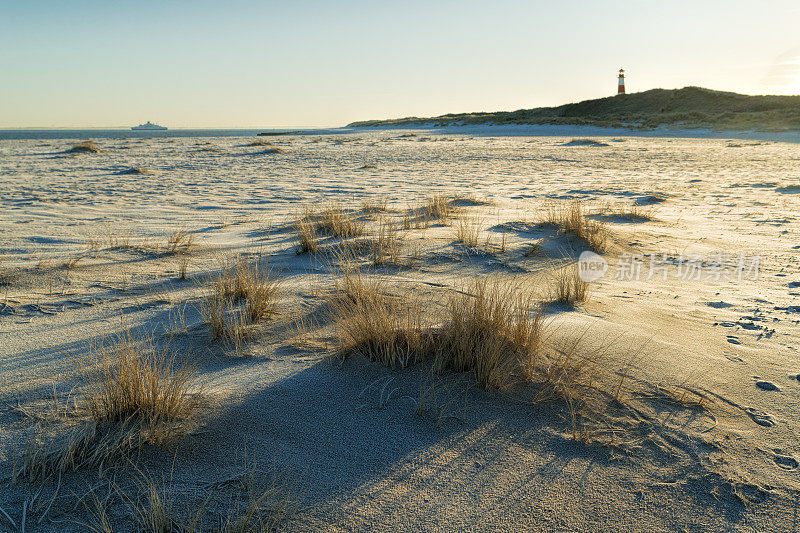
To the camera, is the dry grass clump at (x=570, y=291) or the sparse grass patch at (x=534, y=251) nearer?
the dry grass clump at (x=570, y=291)

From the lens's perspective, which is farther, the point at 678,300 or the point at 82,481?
the point at 678,300

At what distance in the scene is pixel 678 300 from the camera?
361 cm

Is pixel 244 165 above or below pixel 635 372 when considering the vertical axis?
above

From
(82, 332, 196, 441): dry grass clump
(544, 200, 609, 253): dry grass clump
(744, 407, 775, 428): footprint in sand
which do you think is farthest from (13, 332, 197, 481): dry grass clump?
(544, 200, 609, 253): dry grass clump

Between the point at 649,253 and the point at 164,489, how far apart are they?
4.63m

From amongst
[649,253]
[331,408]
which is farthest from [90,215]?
[649,253]

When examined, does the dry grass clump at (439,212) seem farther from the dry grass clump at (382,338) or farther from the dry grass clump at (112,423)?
the dry grass clump at (112,423)

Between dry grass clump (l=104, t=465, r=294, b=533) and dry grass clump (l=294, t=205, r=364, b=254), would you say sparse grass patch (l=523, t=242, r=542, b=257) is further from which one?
dry grass clump (l=104, t=465, r=294, b=533)

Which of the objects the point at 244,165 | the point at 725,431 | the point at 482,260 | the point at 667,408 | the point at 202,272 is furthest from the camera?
the point at 244,165

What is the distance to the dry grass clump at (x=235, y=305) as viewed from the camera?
8.83 ft

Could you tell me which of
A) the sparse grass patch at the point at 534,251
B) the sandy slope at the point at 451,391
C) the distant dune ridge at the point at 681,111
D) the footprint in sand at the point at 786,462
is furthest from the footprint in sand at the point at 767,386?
the distant dune ridge at the point at 681,111

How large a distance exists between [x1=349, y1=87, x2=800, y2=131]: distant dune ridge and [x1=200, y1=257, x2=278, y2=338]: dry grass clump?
86.0 ft

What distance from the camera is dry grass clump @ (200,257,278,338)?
2.69 m

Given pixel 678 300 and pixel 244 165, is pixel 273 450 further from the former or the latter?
pixel 244 165
